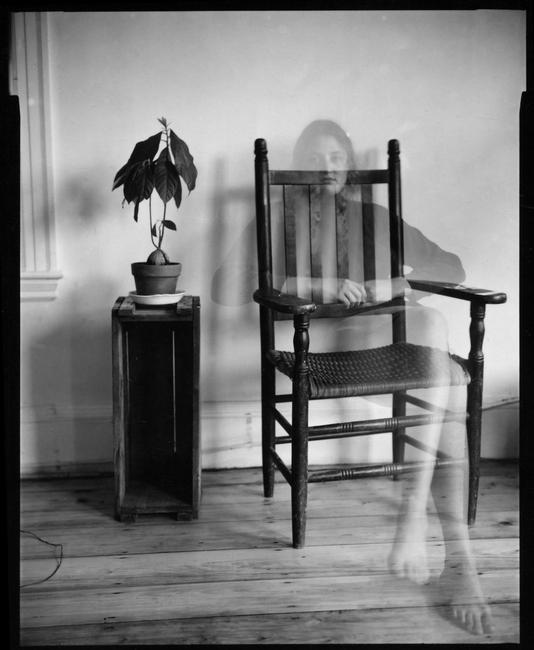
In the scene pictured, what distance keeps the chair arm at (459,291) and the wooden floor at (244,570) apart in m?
0.33

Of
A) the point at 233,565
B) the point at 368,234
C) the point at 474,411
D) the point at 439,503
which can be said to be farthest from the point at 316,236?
the point at 233,565

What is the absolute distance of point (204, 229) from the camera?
5.25ft

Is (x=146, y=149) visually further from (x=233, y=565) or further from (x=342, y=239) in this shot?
(x=233, y=565)

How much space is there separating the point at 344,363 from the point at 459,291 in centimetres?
30

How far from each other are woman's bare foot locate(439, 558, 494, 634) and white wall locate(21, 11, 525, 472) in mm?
242

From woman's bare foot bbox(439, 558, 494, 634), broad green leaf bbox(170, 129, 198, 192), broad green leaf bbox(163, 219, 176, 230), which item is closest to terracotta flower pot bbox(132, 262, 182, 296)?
broad green leaf bbox(163, 219, 176, 230)

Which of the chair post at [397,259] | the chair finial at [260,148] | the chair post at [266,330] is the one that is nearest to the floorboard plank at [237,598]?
the chair post at [397,259]

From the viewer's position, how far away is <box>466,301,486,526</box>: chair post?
4.08 ft

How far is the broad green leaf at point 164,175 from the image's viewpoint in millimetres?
1387

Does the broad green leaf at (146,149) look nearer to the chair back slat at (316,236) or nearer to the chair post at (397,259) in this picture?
the chair back slat at (316,236)

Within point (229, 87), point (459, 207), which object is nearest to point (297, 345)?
point (459, 207)

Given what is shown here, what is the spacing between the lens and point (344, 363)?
1.38 metres

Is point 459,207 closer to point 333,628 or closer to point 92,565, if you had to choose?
point 333,628

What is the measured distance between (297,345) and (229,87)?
661 millimetres
